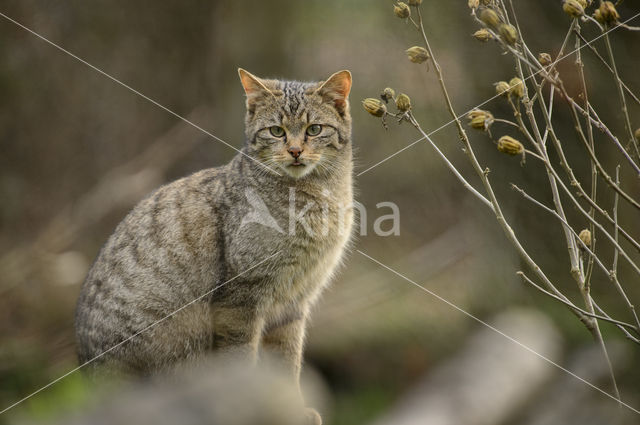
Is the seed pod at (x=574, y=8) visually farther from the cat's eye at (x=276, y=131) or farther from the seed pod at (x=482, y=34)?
the cat's eye at (x=276, y=131)

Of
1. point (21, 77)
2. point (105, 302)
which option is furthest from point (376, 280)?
point (21, 77)

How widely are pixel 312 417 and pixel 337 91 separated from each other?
5.66 ft

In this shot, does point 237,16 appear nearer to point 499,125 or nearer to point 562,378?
point 499,125

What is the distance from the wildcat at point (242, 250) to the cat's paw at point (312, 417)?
0.01 metres

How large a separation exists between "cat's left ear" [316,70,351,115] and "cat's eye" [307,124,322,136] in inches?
6.4

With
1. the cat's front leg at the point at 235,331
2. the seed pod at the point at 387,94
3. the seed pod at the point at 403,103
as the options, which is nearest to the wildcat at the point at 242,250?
the cat's front leg at the point at 235,331

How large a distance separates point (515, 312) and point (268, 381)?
3.68 m

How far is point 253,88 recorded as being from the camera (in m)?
4.00

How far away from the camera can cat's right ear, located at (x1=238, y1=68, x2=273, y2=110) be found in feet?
13.0

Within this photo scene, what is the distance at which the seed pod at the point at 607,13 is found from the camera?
2.04 meters

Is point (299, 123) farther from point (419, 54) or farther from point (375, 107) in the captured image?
point (419, 54)

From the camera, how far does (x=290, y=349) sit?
4062 mm

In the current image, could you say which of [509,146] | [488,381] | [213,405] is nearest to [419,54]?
[509,146]

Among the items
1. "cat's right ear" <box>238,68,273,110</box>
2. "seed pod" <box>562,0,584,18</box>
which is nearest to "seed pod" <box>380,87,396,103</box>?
"seed pod" <box>562,0,584,18</box>
